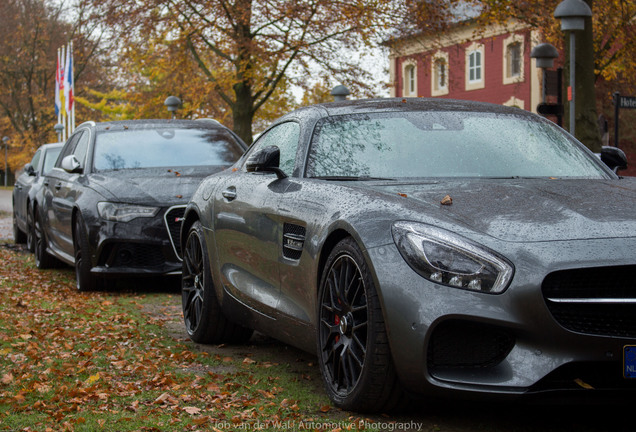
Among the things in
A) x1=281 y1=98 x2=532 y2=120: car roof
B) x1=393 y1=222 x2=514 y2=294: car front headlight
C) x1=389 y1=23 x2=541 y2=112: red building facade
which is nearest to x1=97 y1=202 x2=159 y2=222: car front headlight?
x1=281 y1=98 x2=532 y2=120: car roof

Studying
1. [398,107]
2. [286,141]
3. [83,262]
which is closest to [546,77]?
[83,262]

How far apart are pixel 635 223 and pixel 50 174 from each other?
32.1 feet

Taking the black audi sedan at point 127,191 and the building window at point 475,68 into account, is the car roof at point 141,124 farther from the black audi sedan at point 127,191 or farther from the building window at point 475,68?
the building window at point 475,68

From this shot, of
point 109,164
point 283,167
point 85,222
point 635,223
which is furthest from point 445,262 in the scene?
point 109,164

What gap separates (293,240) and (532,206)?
4.44ft

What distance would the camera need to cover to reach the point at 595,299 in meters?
4.00

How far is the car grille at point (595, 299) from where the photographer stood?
13.1 feet

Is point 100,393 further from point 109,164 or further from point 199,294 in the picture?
point 109,164

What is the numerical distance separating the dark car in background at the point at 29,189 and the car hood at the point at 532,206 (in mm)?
10296

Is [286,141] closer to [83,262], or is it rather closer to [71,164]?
[83,262]

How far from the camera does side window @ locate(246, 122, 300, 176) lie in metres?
6.07

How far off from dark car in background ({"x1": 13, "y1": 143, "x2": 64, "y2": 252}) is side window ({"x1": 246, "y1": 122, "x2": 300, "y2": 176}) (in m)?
8.10

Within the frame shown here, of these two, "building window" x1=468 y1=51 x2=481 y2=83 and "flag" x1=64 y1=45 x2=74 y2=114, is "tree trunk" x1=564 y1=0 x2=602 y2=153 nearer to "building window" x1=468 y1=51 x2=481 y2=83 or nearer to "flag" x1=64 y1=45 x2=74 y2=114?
"flag" x1=64 y1=45 x2=74 y2=114

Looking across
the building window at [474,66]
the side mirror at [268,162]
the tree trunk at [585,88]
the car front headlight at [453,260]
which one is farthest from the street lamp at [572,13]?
the building window at [474,66]
